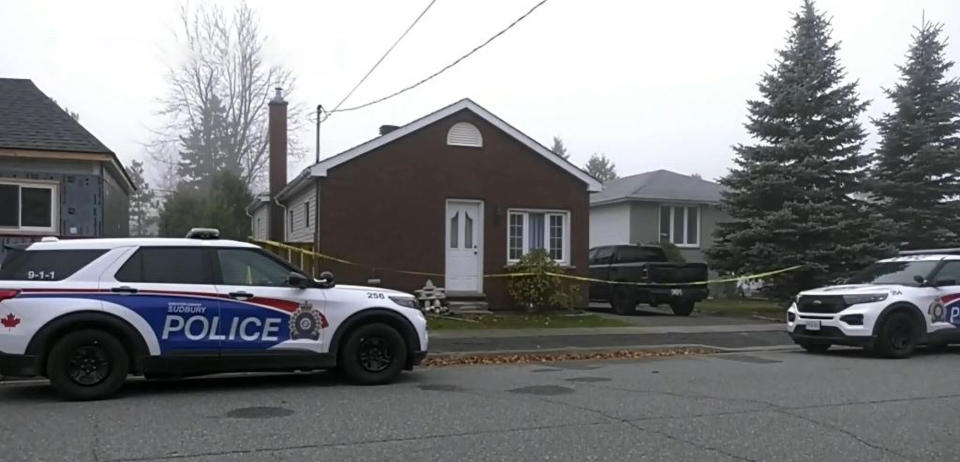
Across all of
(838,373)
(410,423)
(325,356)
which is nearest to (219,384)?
(325,356)

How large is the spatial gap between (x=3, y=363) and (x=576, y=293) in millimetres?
12939

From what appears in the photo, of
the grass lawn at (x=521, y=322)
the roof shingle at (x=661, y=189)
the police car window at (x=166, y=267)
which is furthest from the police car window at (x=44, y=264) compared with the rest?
the roof shingle at (x=661, y=189)

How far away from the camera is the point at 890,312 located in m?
13.3

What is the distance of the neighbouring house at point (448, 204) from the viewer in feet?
59.8

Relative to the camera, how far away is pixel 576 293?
19.4 meters

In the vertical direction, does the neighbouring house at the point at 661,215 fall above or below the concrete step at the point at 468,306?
above

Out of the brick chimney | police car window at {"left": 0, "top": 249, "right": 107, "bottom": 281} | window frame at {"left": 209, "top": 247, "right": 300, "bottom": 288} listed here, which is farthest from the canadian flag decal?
the brick chimney

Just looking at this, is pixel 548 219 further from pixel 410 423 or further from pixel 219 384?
pixel 410 423

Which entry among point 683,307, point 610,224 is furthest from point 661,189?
point 683,307

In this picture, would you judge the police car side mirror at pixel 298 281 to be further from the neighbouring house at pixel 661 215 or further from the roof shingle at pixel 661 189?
the neighbouring house at pixel 661 215

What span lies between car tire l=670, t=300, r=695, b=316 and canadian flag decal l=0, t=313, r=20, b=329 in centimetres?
1492

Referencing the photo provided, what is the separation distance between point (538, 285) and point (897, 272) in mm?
7005

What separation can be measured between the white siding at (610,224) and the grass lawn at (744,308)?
4.47 metres

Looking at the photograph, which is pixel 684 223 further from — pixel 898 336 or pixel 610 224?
pixel 898 336
